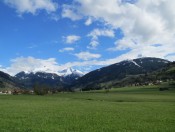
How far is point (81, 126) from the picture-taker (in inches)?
1334

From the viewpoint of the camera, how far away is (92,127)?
3303 cm

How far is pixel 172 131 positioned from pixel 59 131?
10907mm

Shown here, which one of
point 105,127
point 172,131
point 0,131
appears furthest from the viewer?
point 105,127

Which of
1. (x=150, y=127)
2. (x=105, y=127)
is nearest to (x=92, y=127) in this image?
(x=105, y=127)

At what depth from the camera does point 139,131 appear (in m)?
31.2

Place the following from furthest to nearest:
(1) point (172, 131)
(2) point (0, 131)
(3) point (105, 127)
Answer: (3) point (105, 127) → (1) point (172, 131) → (2) point (0, 131)

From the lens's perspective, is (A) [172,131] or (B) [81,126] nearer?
(A) [172,131]

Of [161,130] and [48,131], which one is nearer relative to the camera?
[48,131]

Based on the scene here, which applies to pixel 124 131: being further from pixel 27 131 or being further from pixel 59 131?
pixel 27 131

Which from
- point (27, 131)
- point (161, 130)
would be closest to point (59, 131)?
point (27, 131)

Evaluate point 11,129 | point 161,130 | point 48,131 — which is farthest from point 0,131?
point 161,130

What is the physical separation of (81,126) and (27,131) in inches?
255

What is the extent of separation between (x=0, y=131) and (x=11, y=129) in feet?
5.89

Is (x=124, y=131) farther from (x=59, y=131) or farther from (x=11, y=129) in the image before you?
(x=11, y=129)
